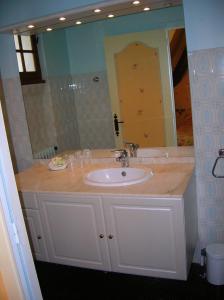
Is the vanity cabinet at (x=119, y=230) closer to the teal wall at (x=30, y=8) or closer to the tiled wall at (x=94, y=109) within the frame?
the tiled wall at (x=94, y=109)

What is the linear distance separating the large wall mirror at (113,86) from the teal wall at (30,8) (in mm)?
271

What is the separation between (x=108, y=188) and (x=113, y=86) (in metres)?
0.88

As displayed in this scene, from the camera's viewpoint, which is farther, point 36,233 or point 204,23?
point 36,233

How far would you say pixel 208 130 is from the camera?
207 centimetres

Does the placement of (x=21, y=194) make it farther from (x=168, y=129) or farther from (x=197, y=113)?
(x=197, y=113)

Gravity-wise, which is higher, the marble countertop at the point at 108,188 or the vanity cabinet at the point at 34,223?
the marble countertop at the point at 108,188

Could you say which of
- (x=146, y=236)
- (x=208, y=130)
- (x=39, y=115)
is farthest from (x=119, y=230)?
(x=39, y=115)

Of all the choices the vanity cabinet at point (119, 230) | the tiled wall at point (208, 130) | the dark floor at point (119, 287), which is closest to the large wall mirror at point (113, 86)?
the tiled wall at point (208, 130)

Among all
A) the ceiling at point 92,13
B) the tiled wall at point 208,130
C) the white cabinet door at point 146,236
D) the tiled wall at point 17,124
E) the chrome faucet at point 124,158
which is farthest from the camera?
the tiled wall at point 17,124

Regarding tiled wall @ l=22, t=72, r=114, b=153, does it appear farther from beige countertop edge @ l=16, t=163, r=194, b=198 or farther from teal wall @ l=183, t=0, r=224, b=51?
teal wall @ l=183, t=0, r=224, b=51

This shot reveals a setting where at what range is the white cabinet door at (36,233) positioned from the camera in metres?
2.25

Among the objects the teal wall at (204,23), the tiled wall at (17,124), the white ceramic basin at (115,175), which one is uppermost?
the teal wall at (204,23)

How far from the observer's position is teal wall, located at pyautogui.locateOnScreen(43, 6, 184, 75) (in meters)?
2.21

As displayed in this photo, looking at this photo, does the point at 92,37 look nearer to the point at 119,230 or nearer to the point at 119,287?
the point at 119,230
